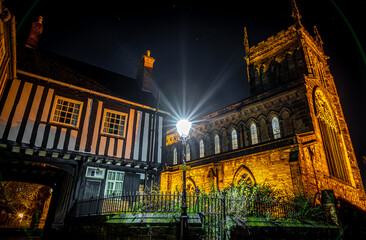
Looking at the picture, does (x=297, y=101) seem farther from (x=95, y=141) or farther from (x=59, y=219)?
(x=59, y=219)

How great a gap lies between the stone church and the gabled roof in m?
8.79

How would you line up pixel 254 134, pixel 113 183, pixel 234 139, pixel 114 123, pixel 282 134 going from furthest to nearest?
pixel 234 139, pixel 254 134, pixel 282 134, pixel 114 123, pixel 113 183

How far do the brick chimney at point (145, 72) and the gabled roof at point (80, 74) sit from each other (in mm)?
462

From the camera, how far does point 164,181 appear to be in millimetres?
24234

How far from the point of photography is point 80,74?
14.1m

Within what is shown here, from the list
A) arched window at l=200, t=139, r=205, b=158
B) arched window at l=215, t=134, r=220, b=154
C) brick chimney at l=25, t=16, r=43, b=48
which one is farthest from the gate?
arched window at l=200, t=139, r=205, b=158

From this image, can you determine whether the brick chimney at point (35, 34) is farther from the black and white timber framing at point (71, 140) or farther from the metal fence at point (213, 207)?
the metal fence at point (213, 207)

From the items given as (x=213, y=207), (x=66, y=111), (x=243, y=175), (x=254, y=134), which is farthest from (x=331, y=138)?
(x=66, y=111)

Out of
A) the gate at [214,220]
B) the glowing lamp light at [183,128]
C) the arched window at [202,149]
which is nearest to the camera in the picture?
the glowing lamp light at [183,128]

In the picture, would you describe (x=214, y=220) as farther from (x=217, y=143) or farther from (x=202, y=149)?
(x=202, y=149)

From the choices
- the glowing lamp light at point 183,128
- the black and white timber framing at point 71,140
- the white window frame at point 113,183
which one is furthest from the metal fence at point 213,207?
the black and white timber framing at point 71,140

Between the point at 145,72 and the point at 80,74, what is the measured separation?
5279mm

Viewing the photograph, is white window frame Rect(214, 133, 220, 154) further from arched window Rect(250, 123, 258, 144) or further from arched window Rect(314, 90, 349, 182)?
arched window Rect(314, 90, 349, 182)

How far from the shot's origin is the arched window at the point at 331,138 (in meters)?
17.2
